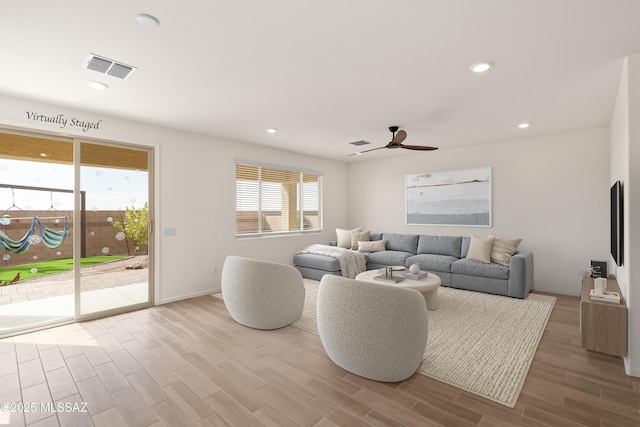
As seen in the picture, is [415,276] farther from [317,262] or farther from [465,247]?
[317,262]

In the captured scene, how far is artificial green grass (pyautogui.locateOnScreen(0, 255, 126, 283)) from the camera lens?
3.47m

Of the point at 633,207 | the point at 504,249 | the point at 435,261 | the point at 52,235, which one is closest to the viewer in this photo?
the point at 633,207

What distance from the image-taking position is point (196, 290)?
4.88m

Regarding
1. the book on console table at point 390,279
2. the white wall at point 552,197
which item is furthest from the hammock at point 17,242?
the white wall at point 552,197

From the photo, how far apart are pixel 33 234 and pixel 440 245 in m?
5.99

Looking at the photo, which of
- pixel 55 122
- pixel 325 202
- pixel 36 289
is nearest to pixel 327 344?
pixel 36 289

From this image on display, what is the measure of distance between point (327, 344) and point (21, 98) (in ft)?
13.5

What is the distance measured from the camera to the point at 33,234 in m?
3.63

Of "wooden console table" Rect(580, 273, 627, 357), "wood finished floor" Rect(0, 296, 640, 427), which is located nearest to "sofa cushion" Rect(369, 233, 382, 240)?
"wood finished floor" Rect(0, 296, 640, 427)

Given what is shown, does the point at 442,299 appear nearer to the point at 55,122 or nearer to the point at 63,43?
the point at 63,43

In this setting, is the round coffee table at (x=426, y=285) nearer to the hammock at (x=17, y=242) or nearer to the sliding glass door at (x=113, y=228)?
the sliding glass door at (x=113, y=228)

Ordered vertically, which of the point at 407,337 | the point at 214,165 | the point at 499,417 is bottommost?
the point at 499,417

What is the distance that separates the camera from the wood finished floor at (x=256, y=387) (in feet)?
6.61

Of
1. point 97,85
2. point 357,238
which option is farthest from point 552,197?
point 97,85
